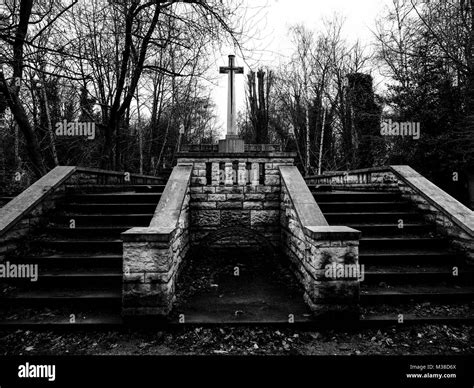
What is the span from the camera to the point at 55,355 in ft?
9.19

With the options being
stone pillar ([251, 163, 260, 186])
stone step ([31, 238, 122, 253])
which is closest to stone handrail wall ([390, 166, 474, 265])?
stone pillar ([251, 163, 260, 186])

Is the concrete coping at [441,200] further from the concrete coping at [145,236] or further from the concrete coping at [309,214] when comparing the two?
the concrete coping at [145,236]

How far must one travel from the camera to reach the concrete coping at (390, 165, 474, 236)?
429cm

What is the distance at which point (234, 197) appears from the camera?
5.52 m

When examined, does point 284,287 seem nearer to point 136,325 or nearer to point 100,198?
point 136,325

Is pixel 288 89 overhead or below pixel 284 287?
overhead

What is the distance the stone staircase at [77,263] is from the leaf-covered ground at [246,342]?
0.22 meters

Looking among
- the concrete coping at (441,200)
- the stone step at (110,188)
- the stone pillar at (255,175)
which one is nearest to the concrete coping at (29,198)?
the stone step at (110,188)

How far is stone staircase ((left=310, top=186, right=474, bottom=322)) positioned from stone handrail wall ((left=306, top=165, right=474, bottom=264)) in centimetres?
16

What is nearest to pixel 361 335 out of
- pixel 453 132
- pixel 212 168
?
pixel 212 168

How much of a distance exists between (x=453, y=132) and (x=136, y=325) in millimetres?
11357

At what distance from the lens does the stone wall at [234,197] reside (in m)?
5.49

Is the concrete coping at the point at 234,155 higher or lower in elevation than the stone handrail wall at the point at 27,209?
higher

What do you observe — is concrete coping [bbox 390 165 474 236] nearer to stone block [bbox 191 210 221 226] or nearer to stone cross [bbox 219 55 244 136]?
stone cross [bbox 219 55 244 136]
